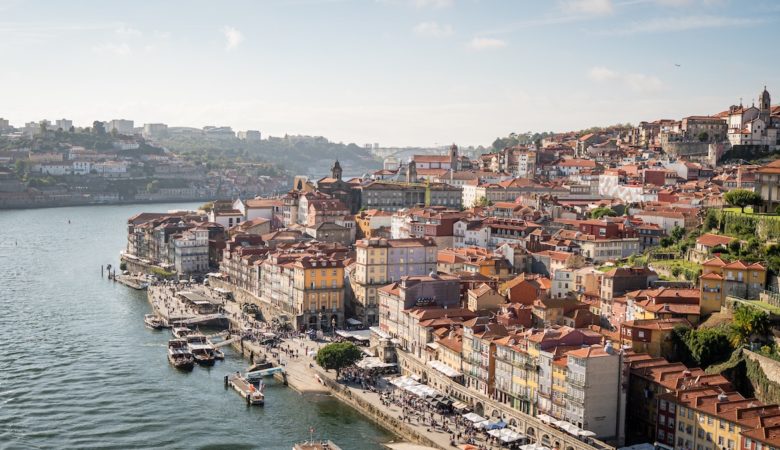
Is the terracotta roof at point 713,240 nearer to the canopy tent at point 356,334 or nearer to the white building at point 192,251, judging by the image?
the canopy tent at point 356,334

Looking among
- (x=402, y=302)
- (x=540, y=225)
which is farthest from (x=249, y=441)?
(x=540, y=225)

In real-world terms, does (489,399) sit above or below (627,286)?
below

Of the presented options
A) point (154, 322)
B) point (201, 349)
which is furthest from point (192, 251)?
point (201, 349)

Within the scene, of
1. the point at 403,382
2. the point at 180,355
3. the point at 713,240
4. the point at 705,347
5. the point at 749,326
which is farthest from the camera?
the point at 180,355

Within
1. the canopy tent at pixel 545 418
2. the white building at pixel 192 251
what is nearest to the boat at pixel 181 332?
the white building at pixel 192 251

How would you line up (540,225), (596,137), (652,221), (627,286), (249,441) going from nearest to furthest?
(249,441)
(627,286)
(652,221)
(540,225)
(596,137)

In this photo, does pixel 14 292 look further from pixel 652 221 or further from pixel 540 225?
pixel 652 221

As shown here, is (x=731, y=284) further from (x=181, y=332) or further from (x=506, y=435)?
(x=181, y=332)

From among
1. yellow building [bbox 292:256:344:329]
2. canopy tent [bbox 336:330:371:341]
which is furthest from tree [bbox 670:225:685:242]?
yellow building [bbox 292:256:344:329]
